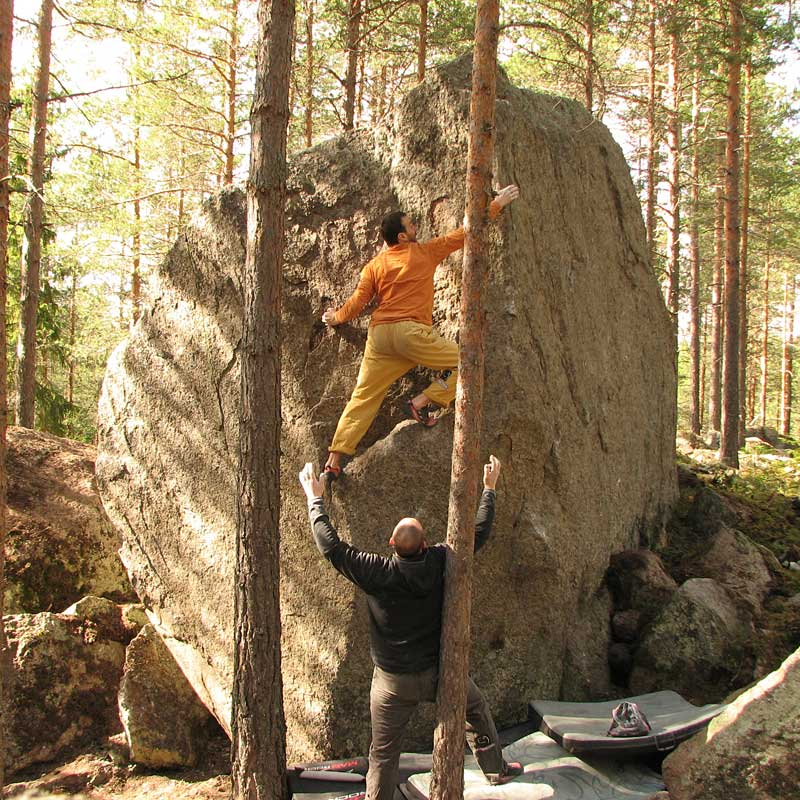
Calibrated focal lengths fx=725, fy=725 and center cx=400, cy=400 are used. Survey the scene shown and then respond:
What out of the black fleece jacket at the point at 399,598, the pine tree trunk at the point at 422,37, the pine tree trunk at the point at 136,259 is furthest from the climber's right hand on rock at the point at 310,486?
the pine tree trunk at the point at 136,259

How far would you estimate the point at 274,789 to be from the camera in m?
5.77

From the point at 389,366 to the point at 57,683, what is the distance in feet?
17.7

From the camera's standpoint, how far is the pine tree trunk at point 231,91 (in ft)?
54.9

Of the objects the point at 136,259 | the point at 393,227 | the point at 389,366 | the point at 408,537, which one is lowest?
the point at 408,537

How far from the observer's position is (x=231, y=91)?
57.0ft

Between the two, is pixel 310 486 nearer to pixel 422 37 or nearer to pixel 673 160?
pixel 422 37

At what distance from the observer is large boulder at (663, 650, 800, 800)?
4.90 m

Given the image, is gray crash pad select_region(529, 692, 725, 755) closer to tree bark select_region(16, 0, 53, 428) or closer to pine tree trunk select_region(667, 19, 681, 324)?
tree bark select_region(16, 0, 53, 428)

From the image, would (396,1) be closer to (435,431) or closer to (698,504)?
(435,431)

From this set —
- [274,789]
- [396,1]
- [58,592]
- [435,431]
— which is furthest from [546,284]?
[58,592]

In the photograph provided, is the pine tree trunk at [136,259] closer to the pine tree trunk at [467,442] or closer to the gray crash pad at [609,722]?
the pine tree trunk at [467,442]

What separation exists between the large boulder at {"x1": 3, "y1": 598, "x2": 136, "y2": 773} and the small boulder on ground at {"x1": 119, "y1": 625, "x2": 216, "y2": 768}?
0.66m

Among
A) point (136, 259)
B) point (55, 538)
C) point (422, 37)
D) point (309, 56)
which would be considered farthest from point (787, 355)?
point (55, 538)

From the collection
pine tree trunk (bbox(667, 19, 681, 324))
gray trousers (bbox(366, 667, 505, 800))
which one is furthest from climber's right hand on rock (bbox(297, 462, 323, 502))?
pine tree trunk (bbox(667, 19, 681, 324))
